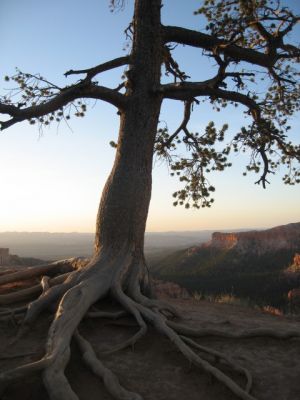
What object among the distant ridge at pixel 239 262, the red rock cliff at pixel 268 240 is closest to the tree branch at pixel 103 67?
the distant ridge at pixel 239 262

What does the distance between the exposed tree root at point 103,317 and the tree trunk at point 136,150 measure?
1.62 ft

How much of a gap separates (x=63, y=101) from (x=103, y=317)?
4169mm

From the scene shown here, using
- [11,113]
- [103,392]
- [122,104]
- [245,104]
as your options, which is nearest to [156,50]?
[122,104]

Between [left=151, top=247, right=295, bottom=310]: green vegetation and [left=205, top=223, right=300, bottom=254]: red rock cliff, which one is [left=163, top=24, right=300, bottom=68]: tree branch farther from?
[left=205, top=223, right=300, bottom=254]: red rock cliff

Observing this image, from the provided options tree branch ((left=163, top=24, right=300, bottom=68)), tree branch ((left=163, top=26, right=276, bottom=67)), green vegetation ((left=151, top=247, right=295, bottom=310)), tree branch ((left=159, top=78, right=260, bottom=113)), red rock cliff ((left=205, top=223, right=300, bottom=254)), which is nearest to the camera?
tree branch ((left=159, top=78, right=260, bottom=113))

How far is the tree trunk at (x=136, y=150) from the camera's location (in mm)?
7965

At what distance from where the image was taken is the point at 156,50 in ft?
29.6

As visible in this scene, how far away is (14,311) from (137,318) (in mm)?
2247

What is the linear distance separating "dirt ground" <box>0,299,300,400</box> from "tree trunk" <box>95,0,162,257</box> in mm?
1936

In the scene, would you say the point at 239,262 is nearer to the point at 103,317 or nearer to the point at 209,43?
the point at 209,43

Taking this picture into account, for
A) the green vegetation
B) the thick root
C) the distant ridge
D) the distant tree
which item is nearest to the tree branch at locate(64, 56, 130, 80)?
the distant tree

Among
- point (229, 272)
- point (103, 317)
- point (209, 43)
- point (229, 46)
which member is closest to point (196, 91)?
point (229, 46)

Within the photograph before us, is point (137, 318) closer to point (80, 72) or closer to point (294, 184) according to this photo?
point (80, 72)

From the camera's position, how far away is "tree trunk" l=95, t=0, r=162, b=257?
7965 mm
